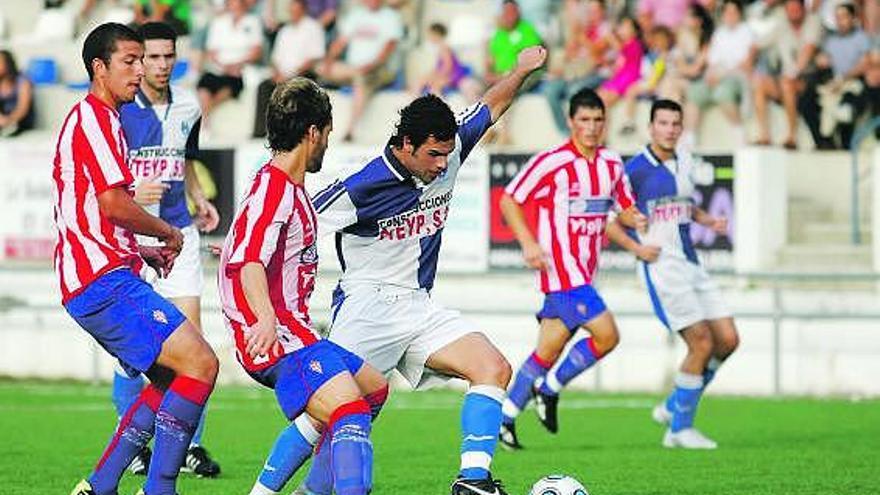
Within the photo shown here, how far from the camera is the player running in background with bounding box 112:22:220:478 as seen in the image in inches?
476

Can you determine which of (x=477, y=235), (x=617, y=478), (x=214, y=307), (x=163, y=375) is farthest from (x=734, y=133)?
(x=163, y=375)

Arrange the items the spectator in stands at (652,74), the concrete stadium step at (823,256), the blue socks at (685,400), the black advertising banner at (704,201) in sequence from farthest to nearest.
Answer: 1. the spectator in stands at (652,74)
2. the concrete stadium step at (823,256)
3. the black advertising banner at (704,201)
4. the blue socks at (685,400)

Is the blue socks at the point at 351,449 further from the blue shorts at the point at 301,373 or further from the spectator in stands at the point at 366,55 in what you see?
the spectator in stands at the point at 366,55

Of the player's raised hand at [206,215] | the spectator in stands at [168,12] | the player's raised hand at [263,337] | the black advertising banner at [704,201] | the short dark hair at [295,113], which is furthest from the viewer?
the spectator in stands at [168,12]

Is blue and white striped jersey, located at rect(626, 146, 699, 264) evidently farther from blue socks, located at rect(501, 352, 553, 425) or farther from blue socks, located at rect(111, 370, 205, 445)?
blue socks, located at rect(111, 370, 205, 445)

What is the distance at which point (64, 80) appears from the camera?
26484mm

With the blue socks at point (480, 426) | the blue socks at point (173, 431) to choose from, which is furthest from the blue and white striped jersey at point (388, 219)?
the blue socks at point (173, 431)

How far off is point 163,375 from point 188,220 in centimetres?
316

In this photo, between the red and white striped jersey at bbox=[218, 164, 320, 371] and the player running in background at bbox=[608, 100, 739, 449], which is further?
the player running in background at bbox=[608, 100, 739, 449]

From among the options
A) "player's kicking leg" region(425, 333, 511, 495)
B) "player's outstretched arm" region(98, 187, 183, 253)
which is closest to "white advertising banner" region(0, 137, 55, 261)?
"player's kicking leg" region(425, 333, 511, 495)

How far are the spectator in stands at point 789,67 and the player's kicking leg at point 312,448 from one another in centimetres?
1349

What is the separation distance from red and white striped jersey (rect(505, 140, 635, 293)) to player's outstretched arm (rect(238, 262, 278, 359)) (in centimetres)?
626

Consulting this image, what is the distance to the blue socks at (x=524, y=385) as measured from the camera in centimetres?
1453

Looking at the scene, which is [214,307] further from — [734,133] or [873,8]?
[873,8]
